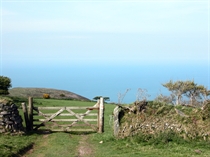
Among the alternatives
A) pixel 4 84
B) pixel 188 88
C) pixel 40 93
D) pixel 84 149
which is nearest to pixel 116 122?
pixel 84 149

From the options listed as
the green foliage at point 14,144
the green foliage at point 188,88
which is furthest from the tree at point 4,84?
the green foliage at point 188,88

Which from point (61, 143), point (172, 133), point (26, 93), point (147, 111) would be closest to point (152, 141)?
point (172, 133)

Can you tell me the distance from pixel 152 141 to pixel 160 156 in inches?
87.5

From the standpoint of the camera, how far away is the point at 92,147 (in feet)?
54.9

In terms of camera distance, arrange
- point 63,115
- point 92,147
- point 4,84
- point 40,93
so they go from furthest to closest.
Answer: point 40,93
point 4,84
point 63,115
point 92,147

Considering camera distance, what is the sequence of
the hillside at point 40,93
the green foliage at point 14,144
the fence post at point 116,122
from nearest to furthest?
1. the green foliage at point 14,144
2. the fence post at point 116,122
3. the hillside at point 40,93

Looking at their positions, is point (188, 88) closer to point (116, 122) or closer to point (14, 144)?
point (116, 122)

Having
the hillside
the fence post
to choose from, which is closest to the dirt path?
the fence post

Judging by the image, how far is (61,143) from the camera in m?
17.1

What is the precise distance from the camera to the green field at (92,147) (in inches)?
587

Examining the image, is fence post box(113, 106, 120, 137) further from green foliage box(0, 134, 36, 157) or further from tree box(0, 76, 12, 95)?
tree box(0, 76, 12, 95)

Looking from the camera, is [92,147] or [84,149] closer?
[84,149]

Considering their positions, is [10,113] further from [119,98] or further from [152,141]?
[152,141]

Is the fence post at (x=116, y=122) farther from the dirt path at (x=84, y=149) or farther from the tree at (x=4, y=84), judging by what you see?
the tree at (x=4, y=84)
